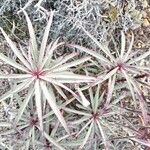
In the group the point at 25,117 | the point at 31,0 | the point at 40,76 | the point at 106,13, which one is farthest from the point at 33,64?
the point at 106,13

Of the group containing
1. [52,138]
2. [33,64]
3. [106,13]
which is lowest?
[52,138]

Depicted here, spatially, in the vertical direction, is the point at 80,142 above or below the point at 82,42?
below

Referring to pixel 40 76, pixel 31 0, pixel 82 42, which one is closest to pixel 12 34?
pixel 31 0

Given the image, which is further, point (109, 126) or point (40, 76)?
point (109, 126)

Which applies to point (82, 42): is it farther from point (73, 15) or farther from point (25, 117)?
point (25, 117)

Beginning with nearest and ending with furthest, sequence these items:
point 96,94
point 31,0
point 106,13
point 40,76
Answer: point 40,76 < point 96,94 < point 31,0 < point 106,13

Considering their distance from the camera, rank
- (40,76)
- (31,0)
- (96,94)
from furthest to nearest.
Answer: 1. (31,0)
2. (96,94)
3. (40,76)

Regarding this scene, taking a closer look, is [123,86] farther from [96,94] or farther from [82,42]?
[82,42]

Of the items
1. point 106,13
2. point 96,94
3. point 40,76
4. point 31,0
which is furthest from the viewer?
point 106,13

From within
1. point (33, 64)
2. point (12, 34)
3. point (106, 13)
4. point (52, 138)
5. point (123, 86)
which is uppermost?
point (106, 13)
